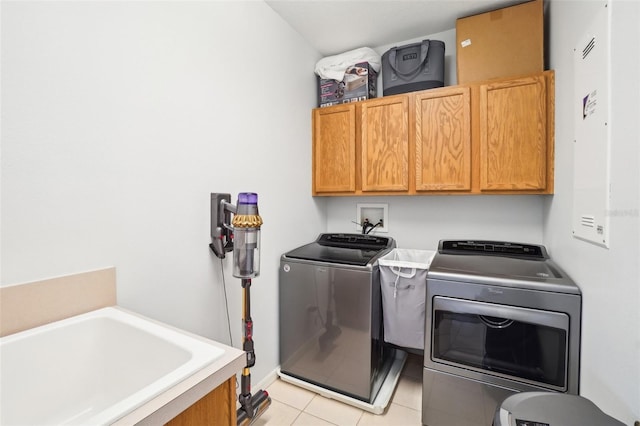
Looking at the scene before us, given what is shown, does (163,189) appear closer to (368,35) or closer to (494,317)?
(494,317)

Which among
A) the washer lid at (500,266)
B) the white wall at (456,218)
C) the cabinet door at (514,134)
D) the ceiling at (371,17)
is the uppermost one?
the ceiling at (371,17)

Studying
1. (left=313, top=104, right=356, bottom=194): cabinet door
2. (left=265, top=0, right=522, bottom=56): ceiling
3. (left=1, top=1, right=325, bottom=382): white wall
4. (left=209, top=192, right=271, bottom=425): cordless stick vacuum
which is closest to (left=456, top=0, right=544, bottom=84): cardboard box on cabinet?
(left=265, top=0, right=522, bottom=56): ceiling

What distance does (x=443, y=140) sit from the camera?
1.92 meters

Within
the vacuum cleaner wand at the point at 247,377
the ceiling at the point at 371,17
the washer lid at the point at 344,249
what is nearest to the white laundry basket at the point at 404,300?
the washer lid at the point at 344,249

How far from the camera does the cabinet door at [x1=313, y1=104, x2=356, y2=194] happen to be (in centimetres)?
223

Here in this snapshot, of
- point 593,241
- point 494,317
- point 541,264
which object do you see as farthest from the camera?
point 541,264

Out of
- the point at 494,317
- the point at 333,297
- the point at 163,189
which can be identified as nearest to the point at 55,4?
the point at 163,189

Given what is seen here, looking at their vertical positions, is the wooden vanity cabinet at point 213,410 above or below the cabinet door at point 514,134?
below

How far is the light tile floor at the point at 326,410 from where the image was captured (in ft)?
5.38

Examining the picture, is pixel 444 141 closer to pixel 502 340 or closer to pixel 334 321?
pixel 502 340

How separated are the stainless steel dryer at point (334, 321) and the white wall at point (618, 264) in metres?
0.99

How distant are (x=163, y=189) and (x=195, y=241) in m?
0.31

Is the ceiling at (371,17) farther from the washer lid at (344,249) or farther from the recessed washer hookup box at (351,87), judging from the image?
the washer lid at (344,249)

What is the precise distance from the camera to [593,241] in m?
1.06
